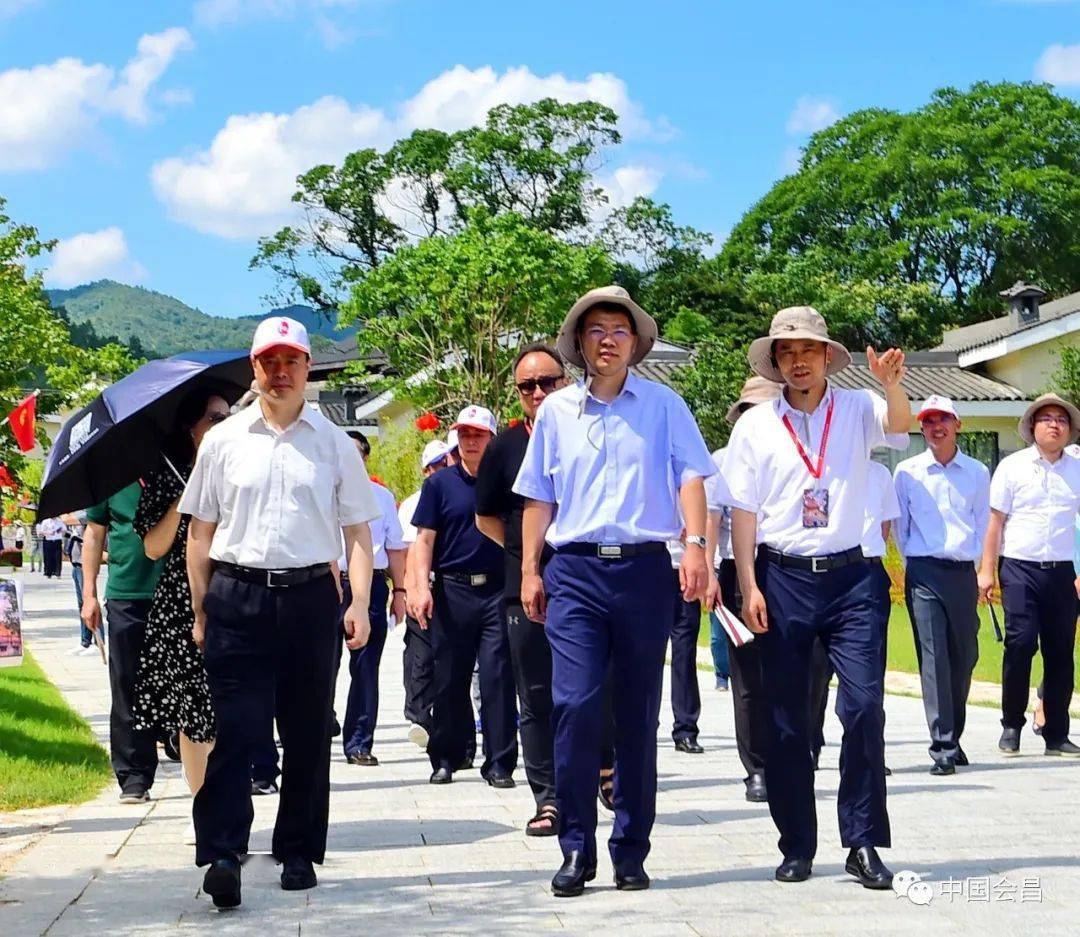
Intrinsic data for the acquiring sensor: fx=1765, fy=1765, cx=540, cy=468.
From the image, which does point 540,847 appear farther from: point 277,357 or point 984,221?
point 984,221

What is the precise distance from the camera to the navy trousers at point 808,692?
6.39 m

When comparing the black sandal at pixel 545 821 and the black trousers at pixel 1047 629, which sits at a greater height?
the black trousers at pixel 1047 629

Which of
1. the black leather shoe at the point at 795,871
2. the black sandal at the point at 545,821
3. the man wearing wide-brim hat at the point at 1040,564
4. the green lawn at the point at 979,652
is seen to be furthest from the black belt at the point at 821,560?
the green lawn at the point at 979,652

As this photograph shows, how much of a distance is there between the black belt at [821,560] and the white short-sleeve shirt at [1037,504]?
4460mm

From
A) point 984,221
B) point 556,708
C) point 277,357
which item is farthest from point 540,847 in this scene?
point 984,221

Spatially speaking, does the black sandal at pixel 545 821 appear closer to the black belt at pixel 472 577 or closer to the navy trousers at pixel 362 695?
the black belt at pixel 472 577

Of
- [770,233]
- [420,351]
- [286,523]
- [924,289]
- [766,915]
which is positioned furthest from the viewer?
[770,233]

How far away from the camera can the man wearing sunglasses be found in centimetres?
778

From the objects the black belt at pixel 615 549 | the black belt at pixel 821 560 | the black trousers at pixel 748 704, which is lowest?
the black trousers at pixel 748 704

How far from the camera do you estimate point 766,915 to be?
5.81 m

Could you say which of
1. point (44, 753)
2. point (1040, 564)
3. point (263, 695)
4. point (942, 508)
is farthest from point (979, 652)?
point (263, 695)

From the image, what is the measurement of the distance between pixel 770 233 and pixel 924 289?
9.11 m

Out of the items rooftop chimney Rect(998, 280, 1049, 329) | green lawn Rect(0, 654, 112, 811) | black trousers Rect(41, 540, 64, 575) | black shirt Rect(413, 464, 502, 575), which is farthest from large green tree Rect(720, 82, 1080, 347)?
black shirt Rect(413, 464, 502, 575)

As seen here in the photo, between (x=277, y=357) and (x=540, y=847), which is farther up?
(x=277, y=357)
